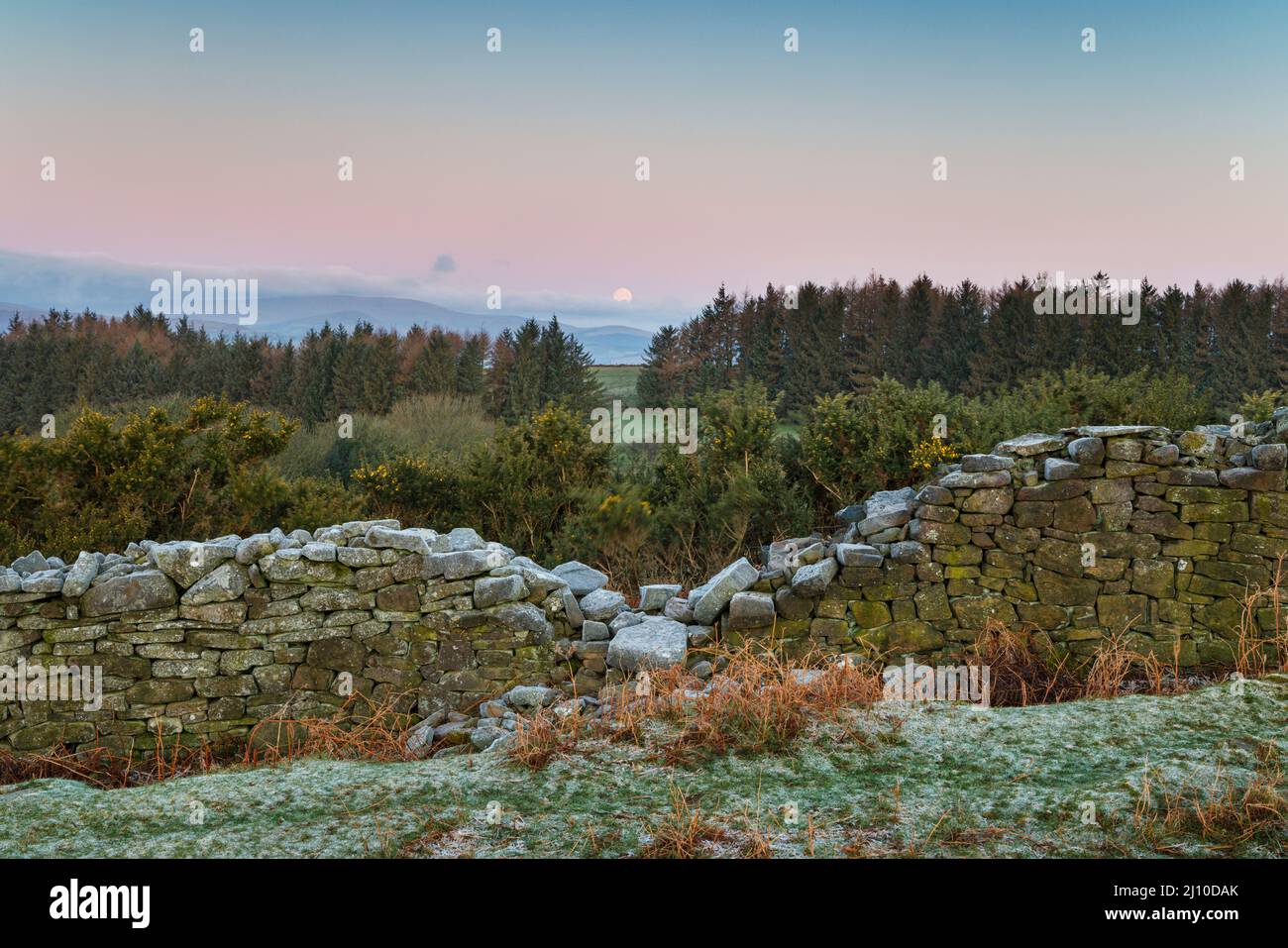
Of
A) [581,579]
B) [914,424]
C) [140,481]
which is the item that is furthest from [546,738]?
[914,424]

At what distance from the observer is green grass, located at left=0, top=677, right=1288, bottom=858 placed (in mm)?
3482

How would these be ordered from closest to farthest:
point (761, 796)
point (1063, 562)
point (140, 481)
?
point (761, 796) → point (1063, 562) → point (140, 481)

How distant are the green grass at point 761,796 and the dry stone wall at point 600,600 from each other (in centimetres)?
156

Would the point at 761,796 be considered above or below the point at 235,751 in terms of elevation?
above

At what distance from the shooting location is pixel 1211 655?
22.4ft

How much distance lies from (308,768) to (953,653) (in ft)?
15.1

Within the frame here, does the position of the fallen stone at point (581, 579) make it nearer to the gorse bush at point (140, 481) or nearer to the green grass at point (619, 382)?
the gorse bush at point (140, 481)

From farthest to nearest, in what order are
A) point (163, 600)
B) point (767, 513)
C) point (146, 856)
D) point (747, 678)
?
point (767, 513)
point (163, 600)
point (747, 678)
point (146, 856)

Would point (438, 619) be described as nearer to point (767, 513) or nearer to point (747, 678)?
point (747, 678)

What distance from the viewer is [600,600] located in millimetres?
6930

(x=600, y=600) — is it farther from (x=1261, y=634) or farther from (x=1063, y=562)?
(x=1261, y=634)

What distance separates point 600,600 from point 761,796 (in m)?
3.16

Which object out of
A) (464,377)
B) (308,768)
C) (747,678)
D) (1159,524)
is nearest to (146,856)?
(308,768)

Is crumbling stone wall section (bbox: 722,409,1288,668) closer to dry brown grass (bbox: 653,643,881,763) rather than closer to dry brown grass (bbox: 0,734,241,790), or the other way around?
dry brown grass (bbox: 653,643,881,763)
